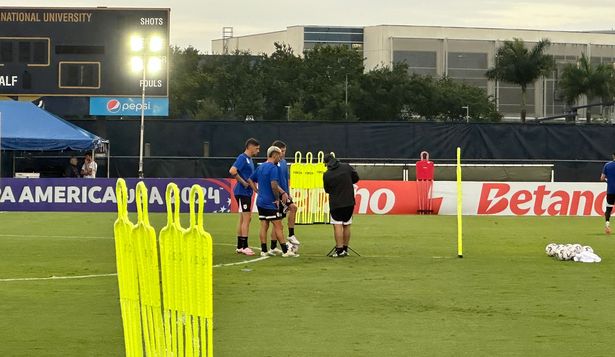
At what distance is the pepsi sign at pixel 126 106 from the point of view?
1718 inches

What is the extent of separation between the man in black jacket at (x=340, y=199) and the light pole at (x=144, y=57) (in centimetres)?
2100

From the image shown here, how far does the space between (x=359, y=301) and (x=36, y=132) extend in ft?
94.7

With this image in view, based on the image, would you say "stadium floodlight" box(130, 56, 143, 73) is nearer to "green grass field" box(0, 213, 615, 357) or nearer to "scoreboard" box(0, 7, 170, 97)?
"scoreboard" box(0, 7, 170, 97)

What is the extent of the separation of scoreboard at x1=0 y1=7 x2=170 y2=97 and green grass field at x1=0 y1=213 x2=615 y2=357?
16.8 m

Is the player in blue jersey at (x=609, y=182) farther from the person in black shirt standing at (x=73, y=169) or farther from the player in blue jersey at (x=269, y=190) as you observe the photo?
the person in black shirt standing at (x=73, y=169)

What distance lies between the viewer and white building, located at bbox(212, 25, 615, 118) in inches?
5310

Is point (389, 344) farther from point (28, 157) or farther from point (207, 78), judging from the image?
point (207, 78)

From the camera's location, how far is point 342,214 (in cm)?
2164

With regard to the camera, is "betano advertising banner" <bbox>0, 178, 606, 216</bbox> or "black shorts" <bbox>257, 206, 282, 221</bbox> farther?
→ "betano advertising banner" <bbox>0, 178, 606, 216</bbox>

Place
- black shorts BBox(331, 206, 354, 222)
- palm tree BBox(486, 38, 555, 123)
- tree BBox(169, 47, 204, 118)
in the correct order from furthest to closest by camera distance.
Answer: palm tree BBox(486, 38, 555, 123), tree BBox(169, 47, 204, 118), black shorts BBox(331, 206, 354, 222)

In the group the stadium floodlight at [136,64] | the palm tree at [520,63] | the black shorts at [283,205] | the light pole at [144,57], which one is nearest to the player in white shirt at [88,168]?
the light pole at [144,57]

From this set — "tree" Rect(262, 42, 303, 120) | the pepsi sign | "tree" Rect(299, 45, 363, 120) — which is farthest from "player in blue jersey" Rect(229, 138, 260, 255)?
"tree" Rect(262, 42, 303, 120)

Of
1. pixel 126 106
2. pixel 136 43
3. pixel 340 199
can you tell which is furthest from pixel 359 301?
pixel 126 106

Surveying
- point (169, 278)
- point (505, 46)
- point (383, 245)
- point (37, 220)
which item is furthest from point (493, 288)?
point (505, 46)
